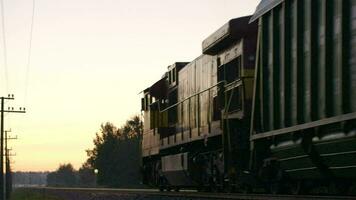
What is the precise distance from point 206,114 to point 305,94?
662cm

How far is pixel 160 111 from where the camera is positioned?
2278cm

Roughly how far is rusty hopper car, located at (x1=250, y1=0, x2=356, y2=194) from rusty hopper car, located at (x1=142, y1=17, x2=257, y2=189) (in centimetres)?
107

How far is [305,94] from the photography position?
10680 mm

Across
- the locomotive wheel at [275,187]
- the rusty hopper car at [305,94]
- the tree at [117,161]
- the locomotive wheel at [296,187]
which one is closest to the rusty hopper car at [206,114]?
the locomotive wheel at [275,187]

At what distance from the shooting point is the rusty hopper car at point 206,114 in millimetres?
14297

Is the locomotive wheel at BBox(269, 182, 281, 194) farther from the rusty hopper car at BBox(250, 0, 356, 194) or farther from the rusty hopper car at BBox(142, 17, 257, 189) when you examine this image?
the rusty hopper car at BBox(142, 17, 257, 189)

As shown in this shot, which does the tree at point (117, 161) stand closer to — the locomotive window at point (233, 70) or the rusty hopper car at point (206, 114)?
the rusty hopper car at point (206, 114)

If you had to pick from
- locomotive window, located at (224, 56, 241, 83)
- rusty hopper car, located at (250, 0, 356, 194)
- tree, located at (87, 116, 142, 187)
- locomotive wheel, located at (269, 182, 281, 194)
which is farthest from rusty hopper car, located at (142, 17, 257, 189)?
tree, located at (87, 116, 142, 187)

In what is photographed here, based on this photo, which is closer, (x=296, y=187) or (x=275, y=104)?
(x=275, y=104)

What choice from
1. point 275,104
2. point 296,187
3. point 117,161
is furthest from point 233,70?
point 117,161

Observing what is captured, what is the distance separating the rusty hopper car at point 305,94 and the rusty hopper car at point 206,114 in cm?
107

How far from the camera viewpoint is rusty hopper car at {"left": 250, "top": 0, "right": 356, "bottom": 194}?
9474 millimetres

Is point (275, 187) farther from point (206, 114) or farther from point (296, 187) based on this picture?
point (206, 114)

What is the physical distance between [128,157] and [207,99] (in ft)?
232
